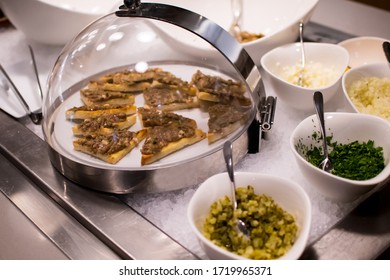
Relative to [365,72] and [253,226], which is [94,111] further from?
[365,72]

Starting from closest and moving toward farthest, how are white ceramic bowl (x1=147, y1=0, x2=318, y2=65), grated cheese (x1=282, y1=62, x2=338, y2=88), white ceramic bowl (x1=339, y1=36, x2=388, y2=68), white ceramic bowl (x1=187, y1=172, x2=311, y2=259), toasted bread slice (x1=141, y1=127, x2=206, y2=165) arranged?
1. white ceramic bowl (x1=187, y1=172, x2=311, y2=259)
2. toasted bread slice (x1=141, y1=127, x2=206, y2=165)
3. grated cheese (x1=282, y1=62, x2=338, y2=88)
4. white ceramic bowl (x1=339, y1=36, x2=388, y2=68)
5. white ceramic bowl (x1=147, y1=0, x2=318, y2=65)

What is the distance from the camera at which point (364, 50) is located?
139 cm

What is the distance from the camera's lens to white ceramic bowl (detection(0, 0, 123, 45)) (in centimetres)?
142

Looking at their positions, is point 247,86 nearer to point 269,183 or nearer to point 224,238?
point 269,183

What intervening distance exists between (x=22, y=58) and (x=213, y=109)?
84 cm

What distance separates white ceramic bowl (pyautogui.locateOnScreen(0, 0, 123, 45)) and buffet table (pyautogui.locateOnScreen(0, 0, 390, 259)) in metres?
0.45

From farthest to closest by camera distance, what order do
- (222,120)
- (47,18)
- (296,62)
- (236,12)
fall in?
1. (236,12)
2. (47,18)
3. (296,62)
4. (222,120)

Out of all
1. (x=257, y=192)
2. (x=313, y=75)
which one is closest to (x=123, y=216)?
(x=257, y=192)

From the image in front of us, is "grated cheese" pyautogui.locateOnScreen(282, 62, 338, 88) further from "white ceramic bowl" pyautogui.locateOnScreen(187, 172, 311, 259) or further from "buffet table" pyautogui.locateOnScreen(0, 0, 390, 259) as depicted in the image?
"white ceramic bowl" pyautogui.locateOnScreen(187, 172, 311, 259)

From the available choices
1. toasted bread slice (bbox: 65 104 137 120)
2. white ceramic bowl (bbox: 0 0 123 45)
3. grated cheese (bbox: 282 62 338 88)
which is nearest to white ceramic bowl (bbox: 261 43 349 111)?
grated cheese (bbox: 282 62 338 88)

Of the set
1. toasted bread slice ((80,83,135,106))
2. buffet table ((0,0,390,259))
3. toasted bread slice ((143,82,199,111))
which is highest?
toasted bread slice ((143,82,199,111))

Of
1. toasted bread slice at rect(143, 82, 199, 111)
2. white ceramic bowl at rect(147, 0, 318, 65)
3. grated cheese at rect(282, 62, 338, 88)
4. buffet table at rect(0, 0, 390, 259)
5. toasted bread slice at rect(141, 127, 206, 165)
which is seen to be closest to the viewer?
buffet table at rect(0, 0, 390, 259)

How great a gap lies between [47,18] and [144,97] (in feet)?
1.83

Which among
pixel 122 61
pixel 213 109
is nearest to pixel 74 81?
pixel 122 61
